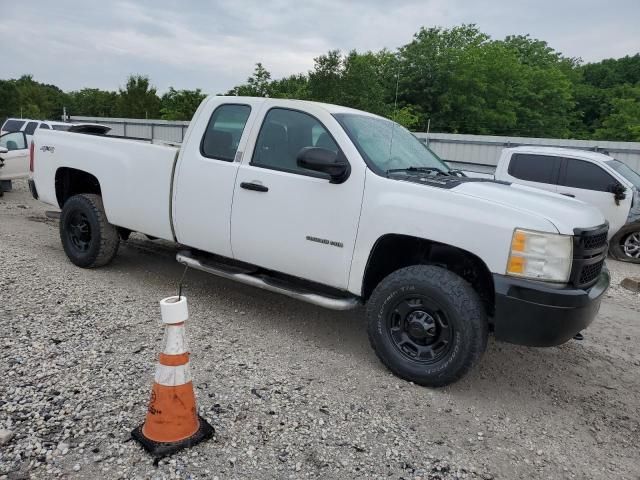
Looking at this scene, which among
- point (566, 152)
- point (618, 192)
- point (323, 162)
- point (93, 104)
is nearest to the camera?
point (323, 162)

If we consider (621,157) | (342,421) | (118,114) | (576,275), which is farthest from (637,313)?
(118,114)

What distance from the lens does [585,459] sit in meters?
2.90

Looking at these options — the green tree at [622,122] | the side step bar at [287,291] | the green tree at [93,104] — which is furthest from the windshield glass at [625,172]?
the green tree at [93,104]

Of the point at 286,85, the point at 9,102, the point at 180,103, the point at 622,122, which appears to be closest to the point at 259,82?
the point at 286,85

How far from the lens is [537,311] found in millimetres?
3100

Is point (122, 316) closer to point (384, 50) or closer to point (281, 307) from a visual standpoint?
point (281, 307)

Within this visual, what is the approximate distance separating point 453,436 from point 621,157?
42.9ft

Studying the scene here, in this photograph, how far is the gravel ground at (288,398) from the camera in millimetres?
2668

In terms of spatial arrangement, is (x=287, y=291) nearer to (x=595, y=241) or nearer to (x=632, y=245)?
(x=595, y=241)

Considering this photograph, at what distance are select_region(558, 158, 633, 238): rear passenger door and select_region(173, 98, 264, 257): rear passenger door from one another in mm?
6405

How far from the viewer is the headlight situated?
122 inches

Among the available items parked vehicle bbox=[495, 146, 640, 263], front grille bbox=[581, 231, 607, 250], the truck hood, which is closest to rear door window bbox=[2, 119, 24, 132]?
parked vehicle bbox=[495, 146, 640, 263]

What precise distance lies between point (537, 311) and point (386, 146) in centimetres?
180

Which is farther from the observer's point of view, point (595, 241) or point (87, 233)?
point (87, 233)
